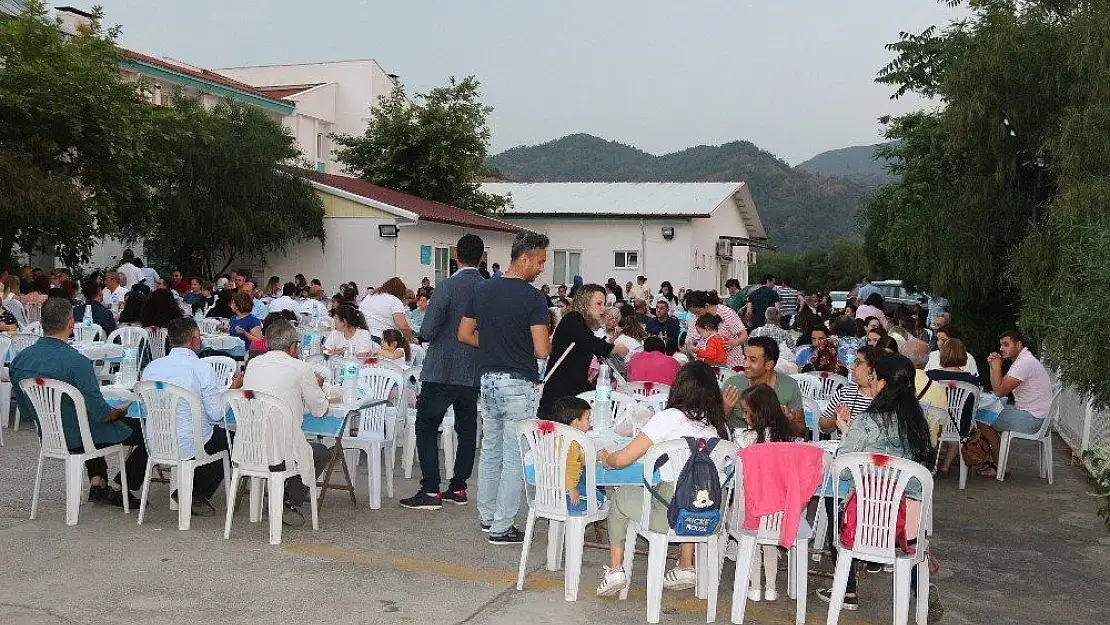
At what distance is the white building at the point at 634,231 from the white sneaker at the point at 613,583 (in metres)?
30.9

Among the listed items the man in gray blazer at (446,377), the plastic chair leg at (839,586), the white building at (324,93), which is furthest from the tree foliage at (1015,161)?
the white building at (324,93)

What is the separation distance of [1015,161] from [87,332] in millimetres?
11911

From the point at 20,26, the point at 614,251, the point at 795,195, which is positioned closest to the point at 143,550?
the point at 20,26

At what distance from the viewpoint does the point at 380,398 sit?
8.38 m

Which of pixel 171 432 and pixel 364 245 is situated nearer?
pixel 171 432

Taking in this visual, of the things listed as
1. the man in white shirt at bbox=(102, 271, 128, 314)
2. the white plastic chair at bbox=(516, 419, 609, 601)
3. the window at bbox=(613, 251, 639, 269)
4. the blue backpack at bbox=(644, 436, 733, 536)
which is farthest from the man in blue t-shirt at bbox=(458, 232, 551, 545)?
the window at bbox=(613, 251, 639, 269)

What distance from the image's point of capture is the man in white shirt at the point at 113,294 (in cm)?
1522

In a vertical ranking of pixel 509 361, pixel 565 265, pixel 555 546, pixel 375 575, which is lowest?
pixel 375 575

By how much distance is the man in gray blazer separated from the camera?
25.1 feet

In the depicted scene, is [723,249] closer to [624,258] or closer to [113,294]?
[624,258]

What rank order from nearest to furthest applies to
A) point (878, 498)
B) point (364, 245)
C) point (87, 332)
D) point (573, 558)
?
point (878, 498) < point (573, 558) < point (87, 332) < point (364, 245)

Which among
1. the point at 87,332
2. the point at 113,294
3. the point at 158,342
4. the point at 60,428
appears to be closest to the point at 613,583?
the point at 60,428

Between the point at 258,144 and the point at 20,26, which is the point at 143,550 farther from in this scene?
the point at 258,144

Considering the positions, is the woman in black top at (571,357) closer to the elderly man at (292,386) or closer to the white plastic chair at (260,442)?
the elderly man at (292,386)
